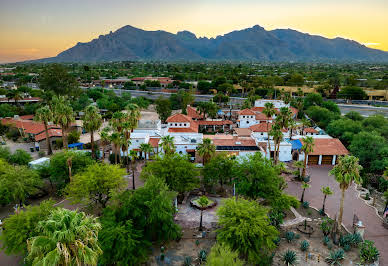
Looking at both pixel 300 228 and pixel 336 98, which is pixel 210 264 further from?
pixel 336 98

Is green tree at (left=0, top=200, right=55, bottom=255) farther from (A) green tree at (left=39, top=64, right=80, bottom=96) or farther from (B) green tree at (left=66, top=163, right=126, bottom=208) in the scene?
(A) green tree at (left=39, top=64, right=80, bottom=96)

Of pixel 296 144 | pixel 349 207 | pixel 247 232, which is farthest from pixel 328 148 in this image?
pixel 247 232

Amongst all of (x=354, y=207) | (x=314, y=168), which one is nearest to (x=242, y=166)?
(x=354, y=207)

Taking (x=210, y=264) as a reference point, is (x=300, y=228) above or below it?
below

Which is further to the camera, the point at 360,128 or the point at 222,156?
the point at 360,128

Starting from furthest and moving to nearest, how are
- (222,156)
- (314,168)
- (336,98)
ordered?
(336,98) → (314,168) → (222,156)

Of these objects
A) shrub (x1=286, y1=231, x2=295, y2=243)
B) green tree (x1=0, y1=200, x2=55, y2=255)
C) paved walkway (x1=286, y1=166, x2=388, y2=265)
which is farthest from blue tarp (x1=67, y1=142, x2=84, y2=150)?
shrub (x1=286, y1=231, x2=295, y2=243)

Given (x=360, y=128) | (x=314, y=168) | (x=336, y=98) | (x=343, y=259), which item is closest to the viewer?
(x=343, y=259)
